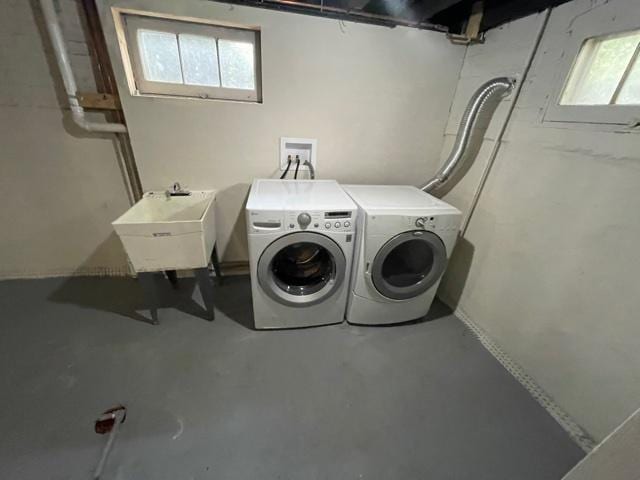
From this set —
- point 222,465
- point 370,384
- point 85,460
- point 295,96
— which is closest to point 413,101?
point 295,96

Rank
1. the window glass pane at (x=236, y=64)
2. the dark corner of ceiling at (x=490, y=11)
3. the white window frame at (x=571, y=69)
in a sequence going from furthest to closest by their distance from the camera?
the window glass pane at (x=236, y=64) → the dark corner of ceiling at (x=490, y=11) → the white window frame at (x=571, y=69)

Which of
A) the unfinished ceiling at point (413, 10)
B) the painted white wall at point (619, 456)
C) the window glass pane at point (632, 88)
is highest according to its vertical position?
the unfinished ceiling at point (413, 10)

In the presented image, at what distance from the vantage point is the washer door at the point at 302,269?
1.37 meters

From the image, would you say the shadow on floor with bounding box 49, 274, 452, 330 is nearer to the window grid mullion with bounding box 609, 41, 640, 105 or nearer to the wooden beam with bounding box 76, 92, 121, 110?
the wooden beam with bounding box 76, 92, 121, 110

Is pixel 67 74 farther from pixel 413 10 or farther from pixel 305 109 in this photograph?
pixel 413 10

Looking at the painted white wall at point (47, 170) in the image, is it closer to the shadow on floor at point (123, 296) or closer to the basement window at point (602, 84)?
the shadow on floor at point (123, 296)

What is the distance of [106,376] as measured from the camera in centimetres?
131

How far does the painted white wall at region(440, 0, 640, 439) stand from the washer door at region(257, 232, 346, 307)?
3.26 ft

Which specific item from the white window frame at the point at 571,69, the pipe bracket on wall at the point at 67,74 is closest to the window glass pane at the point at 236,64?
the pipe bracket on wall at the point at 67,74

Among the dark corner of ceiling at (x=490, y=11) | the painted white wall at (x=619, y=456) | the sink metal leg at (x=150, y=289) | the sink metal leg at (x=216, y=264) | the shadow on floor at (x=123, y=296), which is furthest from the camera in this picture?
the sink metal leg at (x=216, y=264)

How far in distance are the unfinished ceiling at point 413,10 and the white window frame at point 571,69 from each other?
302mm

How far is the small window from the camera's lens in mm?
1504

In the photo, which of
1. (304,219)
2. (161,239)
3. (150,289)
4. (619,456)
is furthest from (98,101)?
(619,456)

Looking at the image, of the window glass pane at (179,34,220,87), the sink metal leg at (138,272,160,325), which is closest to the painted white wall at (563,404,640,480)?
the sink metal leg at (138,272,160,325)
